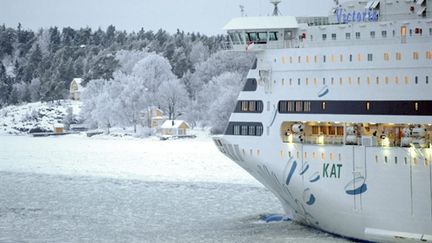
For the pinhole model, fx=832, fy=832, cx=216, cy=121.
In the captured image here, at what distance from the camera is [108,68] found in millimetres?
96500

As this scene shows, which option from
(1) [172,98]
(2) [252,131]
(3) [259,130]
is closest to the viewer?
(3) [259,130]

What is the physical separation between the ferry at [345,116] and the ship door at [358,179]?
0.03 meters

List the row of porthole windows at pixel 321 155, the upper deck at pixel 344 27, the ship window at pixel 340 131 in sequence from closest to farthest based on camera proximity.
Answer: the upper deck at pixel 344 27
the row of porthole windows at pixel 321 155
the ship window at pixel 340 131

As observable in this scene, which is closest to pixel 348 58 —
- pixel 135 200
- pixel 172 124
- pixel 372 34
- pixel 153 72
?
pixel 372 34

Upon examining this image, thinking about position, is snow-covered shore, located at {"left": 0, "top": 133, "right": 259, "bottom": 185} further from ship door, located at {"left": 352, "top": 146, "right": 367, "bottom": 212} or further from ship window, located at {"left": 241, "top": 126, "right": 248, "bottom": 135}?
ship door, located at {"left": 352, "top": 146, "right": 367, "bottom": 212}

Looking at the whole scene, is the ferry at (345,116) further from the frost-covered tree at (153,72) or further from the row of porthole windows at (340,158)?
the frost-covered tree at (153,72)

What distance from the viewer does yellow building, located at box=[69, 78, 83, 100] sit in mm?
100125

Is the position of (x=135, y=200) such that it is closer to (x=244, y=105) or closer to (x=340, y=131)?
(x=244, y=105)

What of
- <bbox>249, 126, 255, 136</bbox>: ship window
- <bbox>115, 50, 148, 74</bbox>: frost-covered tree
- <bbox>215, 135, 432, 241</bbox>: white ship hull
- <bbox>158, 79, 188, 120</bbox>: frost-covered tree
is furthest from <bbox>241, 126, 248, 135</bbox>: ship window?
<bbox>115, 50, 148, 74</bbox>: frost-covered tree

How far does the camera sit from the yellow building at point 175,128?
72.4 metres

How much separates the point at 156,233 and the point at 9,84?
90.6m

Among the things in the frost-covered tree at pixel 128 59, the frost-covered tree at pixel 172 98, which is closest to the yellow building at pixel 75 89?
the frost-covered tree at pixel 128 59

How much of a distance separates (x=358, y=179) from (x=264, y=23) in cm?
592

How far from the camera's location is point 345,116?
23000mm
